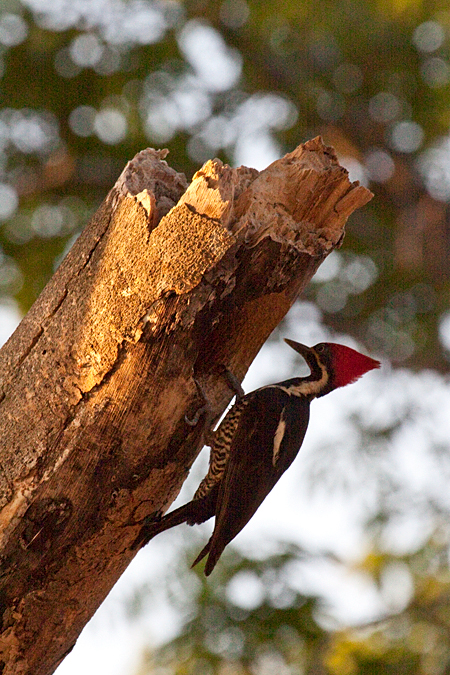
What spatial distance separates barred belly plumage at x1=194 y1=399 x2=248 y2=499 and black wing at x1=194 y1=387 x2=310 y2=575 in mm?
70

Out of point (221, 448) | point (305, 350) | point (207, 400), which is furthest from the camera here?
point (305, 350)

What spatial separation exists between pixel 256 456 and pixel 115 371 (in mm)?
1158

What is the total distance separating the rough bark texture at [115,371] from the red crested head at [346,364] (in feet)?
3.91

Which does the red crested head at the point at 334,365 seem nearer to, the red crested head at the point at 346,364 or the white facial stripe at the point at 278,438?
the red crested head at the point at 346,364

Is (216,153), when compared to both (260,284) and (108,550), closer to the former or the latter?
(260,284)

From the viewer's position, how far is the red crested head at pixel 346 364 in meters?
3.43

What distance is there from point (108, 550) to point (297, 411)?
136cm

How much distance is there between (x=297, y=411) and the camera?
3344 millimetres

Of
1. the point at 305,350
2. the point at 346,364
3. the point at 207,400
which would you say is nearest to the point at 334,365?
the point at 346,364

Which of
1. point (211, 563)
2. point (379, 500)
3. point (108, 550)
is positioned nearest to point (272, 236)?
point (108, 550)

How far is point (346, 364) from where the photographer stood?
3449mm

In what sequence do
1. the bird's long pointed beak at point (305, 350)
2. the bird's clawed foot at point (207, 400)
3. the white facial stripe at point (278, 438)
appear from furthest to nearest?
1. the bird's long pointed beak at point (305, 350)
2. the white facial stripe at point (278, 438)
3. the bird's clawed foot at point (207, 400)

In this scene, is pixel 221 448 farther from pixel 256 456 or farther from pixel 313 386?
pixel 313 386

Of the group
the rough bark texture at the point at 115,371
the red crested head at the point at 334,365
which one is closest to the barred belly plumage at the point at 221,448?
the red crested head at the point at 334,365
